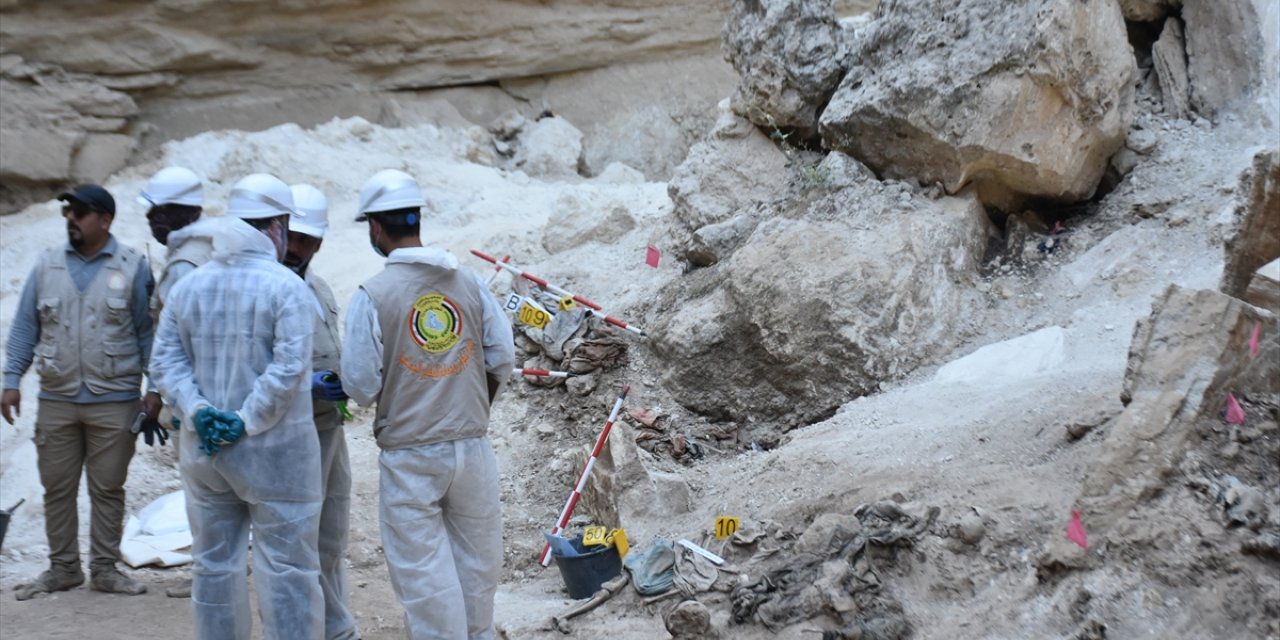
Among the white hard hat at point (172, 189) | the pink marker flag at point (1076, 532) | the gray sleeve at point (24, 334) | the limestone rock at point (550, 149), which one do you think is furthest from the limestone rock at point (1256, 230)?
the limestone rock at point (550, 149)

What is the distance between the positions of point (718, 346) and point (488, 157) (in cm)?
605

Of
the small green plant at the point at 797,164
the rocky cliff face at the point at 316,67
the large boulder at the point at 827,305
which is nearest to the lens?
the large boulder at the point at 827,305

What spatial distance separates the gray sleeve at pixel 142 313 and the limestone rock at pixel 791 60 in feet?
12.3

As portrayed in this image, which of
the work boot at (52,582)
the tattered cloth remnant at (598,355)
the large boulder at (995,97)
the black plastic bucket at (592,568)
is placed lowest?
the work boot at (52,582)

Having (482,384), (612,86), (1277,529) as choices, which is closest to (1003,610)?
(1277,529)

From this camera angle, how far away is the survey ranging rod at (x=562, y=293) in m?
6.71

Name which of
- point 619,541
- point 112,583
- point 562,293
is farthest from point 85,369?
point 562,293

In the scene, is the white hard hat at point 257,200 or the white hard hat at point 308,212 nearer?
the white hard hat at point 257,200

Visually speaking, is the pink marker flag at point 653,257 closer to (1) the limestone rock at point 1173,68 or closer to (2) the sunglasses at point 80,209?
(1) the limestone rock at point 1173,68

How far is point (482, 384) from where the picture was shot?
393cm

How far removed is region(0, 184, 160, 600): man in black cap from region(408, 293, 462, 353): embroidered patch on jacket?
156 centimetres

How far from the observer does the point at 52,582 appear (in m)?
4.85

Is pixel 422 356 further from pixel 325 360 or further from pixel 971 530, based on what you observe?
pixel 971 530

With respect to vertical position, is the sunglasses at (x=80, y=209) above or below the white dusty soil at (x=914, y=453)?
above
